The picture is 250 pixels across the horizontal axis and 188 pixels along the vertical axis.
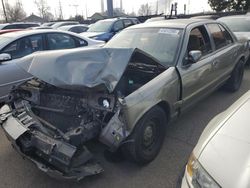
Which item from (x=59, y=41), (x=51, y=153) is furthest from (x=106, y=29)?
(x=51, y=153)

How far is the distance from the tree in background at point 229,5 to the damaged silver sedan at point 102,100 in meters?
24.7

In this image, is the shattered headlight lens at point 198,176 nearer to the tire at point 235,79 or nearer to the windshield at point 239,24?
the tire at point 235,79

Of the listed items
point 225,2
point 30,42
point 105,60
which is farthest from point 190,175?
point 225,2

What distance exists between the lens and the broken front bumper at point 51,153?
2402mm

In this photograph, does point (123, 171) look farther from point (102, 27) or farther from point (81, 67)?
point (102, 27)

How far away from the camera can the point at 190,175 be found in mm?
1864

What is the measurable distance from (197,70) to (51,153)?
241 centimetres

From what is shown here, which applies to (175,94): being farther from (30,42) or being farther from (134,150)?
(30,42)

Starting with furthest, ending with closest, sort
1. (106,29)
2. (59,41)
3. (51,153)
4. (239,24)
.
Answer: (106,29) → (239,24) → (59,41) → (51,153)

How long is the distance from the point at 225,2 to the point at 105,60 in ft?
88.6

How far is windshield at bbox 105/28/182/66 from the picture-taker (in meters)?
3.58

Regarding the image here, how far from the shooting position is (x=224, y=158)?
66.5 inches

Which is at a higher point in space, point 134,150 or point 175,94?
point 175,94

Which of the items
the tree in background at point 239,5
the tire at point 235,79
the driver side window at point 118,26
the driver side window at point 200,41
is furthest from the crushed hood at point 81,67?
the tree in background at point 239,5
